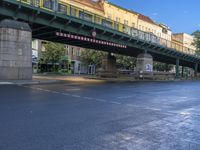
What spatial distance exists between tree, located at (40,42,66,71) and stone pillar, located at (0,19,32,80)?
3183 centimetres

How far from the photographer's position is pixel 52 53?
57.9 m

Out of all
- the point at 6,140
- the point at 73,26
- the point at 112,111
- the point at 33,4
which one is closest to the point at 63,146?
the point at 6,140

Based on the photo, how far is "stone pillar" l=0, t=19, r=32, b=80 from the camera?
24291 mm

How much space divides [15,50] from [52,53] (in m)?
33.1

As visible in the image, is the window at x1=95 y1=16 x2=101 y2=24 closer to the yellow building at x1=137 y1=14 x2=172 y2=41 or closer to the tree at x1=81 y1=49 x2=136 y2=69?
the tree at x1=81 y1=49 x2=136 y2=69

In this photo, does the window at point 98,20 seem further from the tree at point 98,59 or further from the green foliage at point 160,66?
the green foliage at point 160,66

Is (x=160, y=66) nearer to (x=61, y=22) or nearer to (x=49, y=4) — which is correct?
(x=61, y=22)

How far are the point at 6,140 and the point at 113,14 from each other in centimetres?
6774

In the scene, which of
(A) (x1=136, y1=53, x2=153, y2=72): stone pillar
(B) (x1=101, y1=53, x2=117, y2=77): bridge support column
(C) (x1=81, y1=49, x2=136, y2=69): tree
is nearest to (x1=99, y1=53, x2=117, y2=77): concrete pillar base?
(B) (x1=101, y1=53, x2=117, y2=77): bridge support column

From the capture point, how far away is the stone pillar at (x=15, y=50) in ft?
79.7

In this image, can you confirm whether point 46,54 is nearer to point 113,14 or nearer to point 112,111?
point 113,14

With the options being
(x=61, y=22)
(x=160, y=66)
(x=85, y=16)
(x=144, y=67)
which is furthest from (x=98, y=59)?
(x=61, y=22)

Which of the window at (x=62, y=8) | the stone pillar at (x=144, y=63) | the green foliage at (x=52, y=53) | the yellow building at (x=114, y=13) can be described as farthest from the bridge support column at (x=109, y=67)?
the window at (x=62, y=8)

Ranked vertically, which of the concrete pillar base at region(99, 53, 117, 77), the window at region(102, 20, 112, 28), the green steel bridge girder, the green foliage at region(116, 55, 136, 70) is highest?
the window at region(102, 20, 112, 28)
